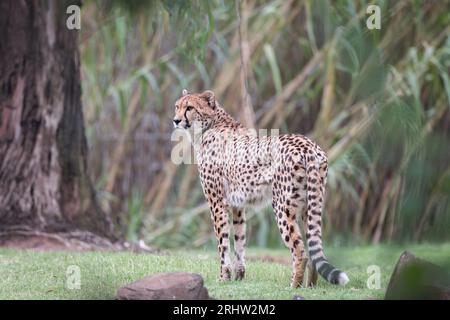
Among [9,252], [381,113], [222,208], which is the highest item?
[381,113]

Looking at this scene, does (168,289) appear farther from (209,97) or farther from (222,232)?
(209,97)

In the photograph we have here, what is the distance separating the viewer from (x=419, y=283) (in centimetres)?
114

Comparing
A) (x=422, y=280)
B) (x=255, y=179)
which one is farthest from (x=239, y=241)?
(x=422, y=280)

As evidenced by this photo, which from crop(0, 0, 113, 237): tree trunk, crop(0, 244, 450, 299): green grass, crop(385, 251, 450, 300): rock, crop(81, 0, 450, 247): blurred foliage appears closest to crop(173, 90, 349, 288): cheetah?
crop(0, 244, 450, 299): green grass

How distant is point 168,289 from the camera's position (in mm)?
3068

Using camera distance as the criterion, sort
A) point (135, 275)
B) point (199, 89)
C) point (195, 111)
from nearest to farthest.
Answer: point (135, 275), point (195, 111), point (199, 89)

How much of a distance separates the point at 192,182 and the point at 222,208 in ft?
15.7

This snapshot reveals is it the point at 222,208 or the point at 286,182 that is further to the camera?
the point at 222,208

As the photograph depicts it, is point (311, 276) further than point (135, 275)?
No

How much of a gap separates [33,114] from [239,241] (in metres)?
2.37

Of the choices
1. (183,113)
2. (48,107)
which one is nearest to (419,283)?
(183,113)

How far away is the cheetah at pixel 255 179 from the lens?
3.93 meters

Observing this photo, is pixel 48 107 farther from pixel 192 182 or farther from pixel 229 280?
pixel 192 182
